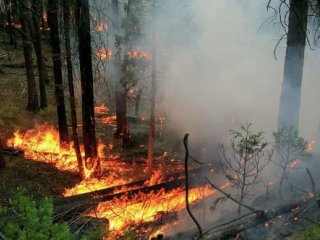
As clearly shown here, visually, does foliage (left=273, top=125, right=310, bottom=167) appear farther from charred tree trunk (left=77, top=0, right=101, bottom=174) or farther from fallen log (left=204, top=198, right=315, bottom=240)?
charred tree trunk (left=77, top=0, right=101, bottom=174)

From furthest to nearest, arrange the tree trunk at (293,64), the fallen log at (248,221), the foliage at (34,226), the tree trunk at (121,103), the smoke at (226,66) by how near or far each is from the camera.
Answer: the tree trunk at (121,103)
the smoke at (226,66)
the tree trunk at (293,64)
the fallen log at (248,221)
the foliage at (34,226)

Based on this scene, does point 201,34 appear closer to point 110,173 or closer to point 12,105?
point 110,173

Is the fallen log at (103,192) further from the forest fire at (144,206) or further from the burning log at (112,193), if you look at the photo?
the forest fire at (144,206)

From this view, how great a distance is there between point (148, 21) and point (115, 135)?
19.9 ft

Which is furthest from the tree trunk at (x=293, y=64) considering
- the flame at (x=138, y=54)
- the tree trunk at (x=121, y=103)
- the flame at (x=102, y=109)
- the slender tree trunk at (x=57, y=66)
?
the flame at (x=102, y=109)

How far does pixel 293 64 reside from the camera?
8281mm

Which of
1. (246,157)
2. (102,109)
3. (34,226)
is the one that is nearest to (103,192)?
(246,157)

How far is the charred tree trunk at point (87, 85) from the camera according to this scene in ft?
36.2

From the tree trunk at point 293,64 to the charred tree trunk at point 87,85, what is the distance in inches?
235

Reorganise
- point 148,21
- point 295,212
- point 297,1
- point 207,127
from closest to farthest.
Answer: point 295,212
point 297,1
point 148,21
point 207,127

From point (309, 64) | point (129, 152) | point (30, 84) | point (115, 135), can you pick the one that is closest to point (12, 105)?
point (30, 84)

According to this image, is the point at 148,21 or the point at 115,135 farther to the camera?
the point at 115,135

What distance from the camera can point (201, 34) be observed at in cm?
1691

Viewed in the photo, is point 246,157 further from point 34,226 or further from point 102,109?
point 102,109
